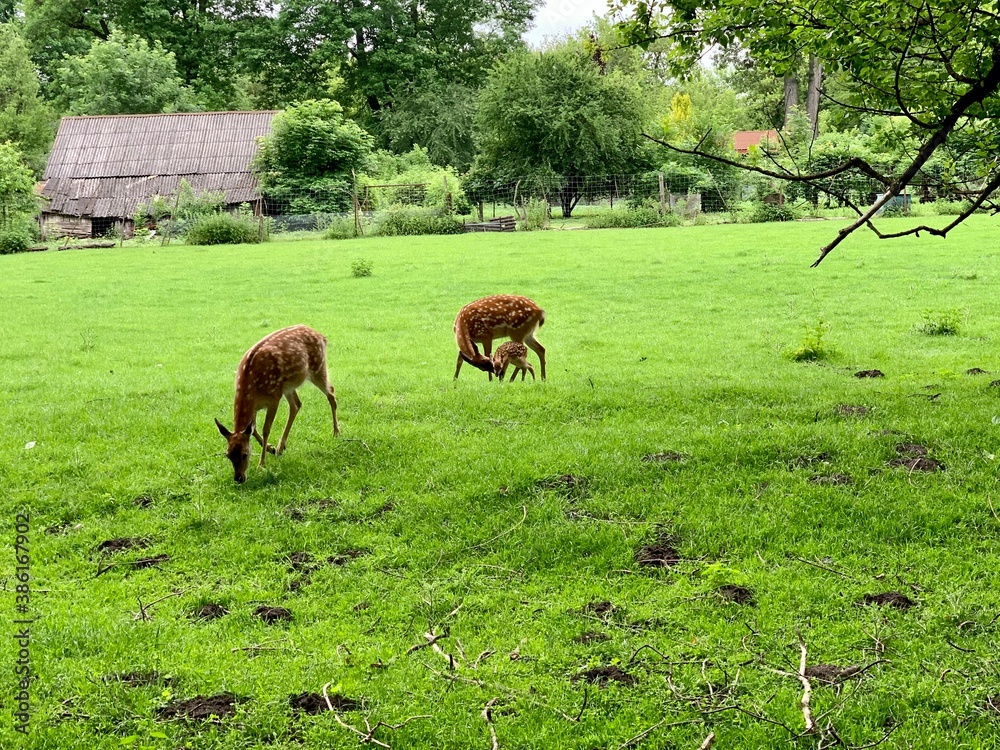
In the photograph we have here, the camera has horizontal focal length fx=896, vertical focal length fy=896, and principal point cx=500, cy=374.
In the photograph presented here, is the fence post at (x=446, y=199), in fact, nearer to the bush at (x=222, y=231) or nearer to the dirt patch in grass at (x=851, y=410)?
the bush at (x=222, y=231)

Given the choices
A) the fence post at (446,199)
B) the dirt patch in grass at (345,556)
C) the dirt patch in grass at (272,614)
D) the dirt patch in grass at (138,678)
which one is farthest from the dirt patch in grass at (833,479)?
the fence post at (446,199)

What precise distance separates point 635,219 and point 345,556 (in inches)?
1067

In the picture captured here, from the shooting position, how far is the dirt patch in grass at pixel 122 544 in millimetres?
5688

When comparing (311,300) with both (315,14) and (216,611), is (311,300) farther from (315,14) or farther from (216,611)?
(315,14)

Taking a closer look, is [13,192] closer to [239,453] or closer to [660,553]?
[239,453]

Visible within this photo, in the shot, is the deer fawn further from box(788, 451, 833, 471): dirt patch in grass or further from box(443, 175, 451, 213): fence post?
box(443, 175, 451, 213): fence post

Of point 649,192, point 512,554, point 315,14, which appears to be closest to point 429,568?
point 512,554

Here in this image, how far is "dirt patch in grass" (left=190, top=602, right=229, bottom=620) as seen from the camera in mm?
4844

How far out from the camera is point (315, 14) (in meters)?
53.4

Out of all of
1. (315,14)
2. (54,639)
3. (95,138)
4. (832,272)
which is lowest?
(54,639)

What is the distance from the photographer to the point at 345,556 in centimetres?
549

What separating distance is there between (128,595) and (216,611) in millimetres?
583

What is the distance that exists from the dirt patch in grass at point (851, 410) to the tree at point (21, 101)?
50.9 metres

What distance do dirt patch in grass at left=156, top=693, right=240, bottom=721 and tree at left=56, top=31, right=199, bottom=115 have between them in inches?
2092
